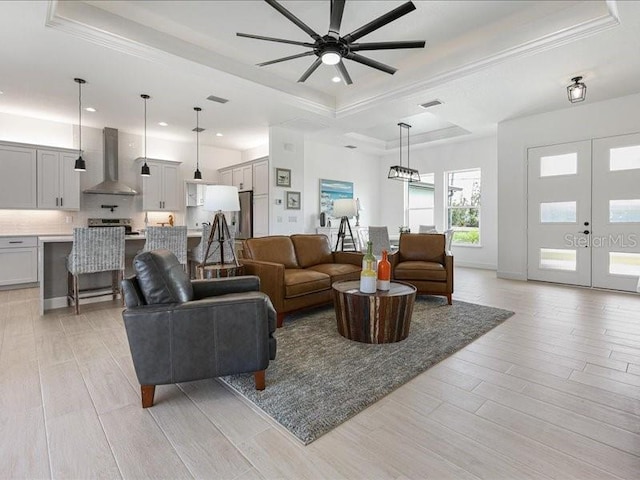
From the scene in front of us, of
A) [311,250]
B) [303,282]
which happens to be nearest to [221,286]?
[303,282]

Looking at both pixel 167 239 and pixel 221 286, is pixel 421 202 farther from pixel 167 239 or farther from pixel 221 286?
pixel 221 286

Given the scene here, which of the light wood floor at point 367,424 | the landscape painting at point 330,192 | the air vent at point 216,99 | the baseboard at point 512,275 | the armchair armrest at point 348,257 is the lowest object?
the light wood floor at point 367,424

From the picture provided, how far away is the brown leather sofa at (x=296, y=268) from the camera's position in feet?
10.7

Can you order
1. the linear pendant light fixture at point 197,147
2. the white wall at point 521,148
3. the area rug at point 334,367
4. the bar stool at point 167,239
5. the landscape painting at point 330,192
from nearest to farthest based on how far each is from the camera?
the area rug at point 334,367
the bar stool at point 167,239
the white wall at point 521,148
the linear pendant light fixture at point 197,147
the landscape painting at point 330,192

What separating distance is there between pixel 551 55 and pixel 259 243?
3.81 metres

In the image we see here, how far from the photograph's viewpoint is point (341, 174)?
834cm

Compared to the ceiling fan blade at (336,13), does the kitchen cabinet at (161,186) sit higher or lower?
lower

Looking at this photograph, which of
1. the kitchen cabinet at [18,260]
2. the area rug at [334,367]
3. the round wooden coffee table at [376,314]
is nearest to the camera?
the area rug at [334,367]

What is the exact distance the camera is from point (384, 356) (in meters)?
2.52

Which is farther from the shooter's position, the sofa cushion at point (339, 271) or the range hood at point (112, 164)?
the range hood at point (112, 164)

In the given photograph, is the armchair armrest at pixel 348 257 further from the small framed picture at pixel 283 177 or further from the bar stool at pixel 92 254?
the bar stool at pixel 92 254

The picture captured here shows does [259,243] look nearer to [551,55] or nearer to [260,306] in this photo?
[260,306]

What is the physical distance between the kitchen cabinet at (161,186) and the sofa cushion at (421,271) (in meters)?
5.11

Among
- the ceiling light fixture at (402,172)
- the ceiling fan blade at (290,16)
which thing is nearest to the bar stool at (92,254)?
the ceiling fan blade at (290,16)
